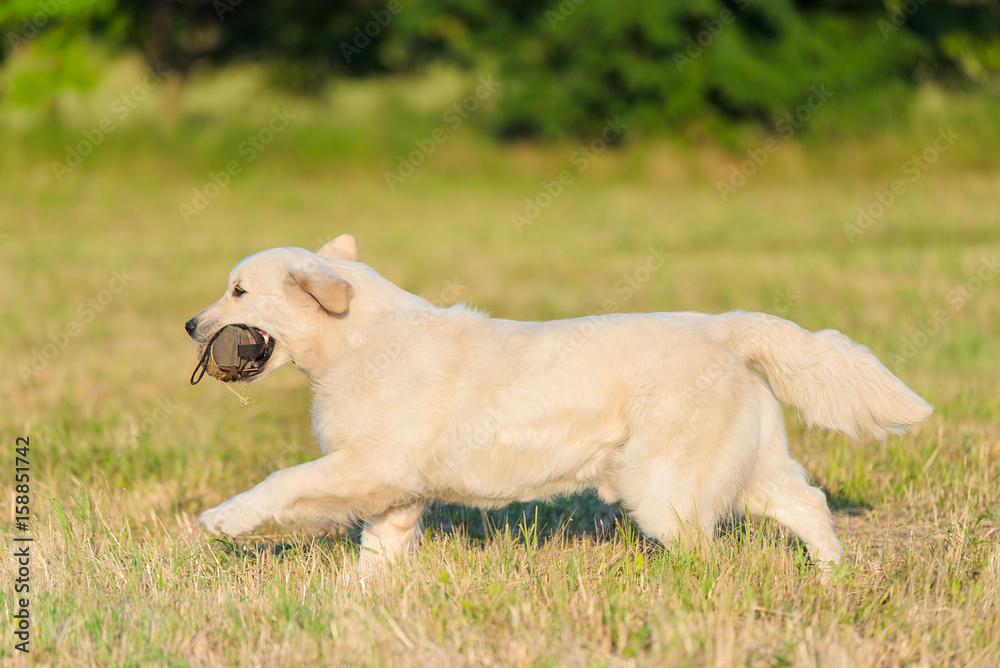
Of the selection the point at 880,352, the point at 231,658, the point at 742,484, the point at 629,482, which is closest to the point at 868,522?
the point at 742,484

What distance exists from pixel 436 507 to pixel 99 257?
9.24 m

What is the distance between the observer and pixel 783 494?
4188mm

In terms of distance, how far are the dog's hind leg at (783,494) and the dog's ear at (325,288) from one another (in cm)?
169

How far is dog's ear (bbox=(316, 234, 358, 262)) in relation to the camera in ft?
14.9

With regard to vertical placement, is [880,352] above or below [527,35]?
below

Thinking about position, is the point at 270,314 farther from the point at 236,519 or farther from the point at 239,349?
the point at 236,519

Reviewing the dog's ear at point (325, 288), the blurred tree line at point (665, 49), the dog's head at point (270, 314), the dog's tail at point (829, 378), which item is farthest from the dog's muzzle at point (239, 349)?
the blurred tree line at point (665, 49)

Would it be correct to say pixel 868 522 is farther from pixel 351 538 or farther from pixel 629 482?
pixel 351 538

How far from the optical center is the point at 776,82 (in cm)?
2025

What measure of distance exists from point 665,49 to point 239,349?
59.6 ft

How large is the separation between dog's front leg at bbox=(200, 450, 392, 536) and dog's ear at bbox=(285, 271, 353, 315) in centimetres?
55

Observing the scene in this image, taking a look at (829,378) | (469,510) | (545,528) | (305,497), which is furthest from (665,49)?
(305,497)

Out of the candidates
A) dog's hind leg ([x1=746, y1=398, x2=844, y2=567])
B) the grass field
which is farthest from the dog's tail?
the grass field

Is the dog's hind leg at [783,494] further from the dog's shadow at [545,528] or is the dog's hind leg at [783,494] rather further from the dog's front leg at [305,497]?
the dog's front leg at [305,497]
